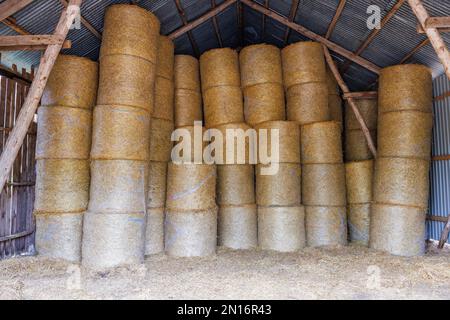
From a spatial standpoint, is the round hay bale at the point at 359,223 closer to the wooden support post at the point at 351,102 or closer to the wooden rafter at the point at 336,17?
the wooden support post at the point at 351,102

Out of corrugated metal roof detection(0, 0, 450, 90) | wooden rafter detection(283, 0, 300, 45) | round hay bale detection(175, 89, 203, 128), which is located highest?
wooden rafter detection(283, 0, 300, 45)

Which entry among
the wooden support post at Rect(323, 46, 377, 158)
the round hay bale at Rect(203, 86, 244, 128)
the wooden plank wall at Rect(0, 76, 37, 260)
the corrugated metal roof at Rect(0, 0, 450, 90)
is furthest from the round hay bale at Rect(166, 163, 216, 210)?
the wooden support post at Rect(323, 46, 377, 158)

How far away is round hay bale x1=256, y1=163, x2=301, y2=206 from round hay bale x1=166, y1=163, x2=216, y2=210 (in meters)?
1.07

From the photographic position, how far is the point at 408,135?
628 cm

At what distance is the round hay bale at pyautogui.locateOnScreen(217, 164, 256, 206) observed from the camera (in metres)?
6.56

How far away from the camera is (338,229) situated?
672 centimetres

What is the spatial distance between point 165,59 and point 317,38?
3.06m

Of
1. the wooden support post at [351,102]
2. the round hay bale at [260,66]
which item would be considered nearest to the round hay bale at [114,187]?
the round hay bale at [260,66]

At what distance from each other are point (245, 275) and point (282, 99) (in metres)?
3.64

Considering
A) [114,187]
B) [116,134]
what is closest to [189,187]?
[114,187]

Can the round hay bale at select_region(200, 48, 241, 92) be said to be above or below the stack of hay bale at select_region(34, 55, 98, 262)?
above

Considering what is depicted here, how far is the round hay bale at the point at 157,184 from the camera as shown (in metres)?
5.93

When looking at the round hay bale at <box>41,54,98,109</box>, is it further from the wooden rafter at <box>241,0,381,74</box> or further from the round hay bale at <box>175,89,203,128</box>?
the wooden rafter at <box>241,0,381,74</box>
